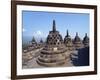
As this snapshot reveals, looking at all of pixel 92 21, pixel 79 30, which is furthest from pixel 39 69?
pixel 92 21

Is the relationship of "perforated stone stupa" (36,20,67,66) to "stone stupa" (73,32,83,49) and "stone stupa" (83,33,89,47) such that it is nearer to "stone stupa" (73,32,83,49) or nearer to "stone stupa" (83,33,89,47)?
"stone stupa" (73,32,83,49)

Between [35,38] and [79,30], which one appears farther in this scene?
[79,30]

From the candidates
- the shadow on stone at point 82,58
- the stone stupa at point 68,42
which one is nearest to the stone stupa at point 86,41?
the shadow on stone at point 82,58

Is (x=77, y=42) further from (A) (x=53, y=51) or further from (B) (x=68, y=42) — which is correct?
(A) (x=53, y=51)

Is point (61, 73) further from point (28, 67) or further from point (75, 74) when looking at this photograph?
point (28, 67)

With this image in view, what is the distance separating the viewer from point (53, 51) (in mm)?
2041

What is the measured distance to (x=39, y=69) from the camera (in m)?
2.00

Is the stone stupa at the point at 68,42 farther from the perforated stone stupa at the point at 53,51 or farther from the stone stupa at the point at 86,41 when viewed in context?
the stone stupa at the point at 86,41

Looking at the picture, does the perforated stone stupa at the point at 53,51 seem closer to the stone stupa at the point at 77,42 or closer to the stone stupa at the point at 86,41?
the stone stupa at the point at 77,42

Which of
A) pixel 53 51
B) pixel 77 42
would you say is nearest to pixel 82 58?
pixel 77 42

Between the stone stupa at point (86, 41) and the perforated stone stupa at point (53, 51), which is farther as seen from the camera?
the stone stupa at point (86, 41)

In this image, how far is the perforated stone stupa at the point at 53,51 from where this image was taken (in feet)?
6.62

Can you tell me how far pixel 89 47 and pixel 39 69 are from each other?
0.58m

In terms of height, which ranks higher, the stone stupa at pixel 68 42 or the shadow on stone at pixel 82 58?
the stone stupa at pixel 68 42
